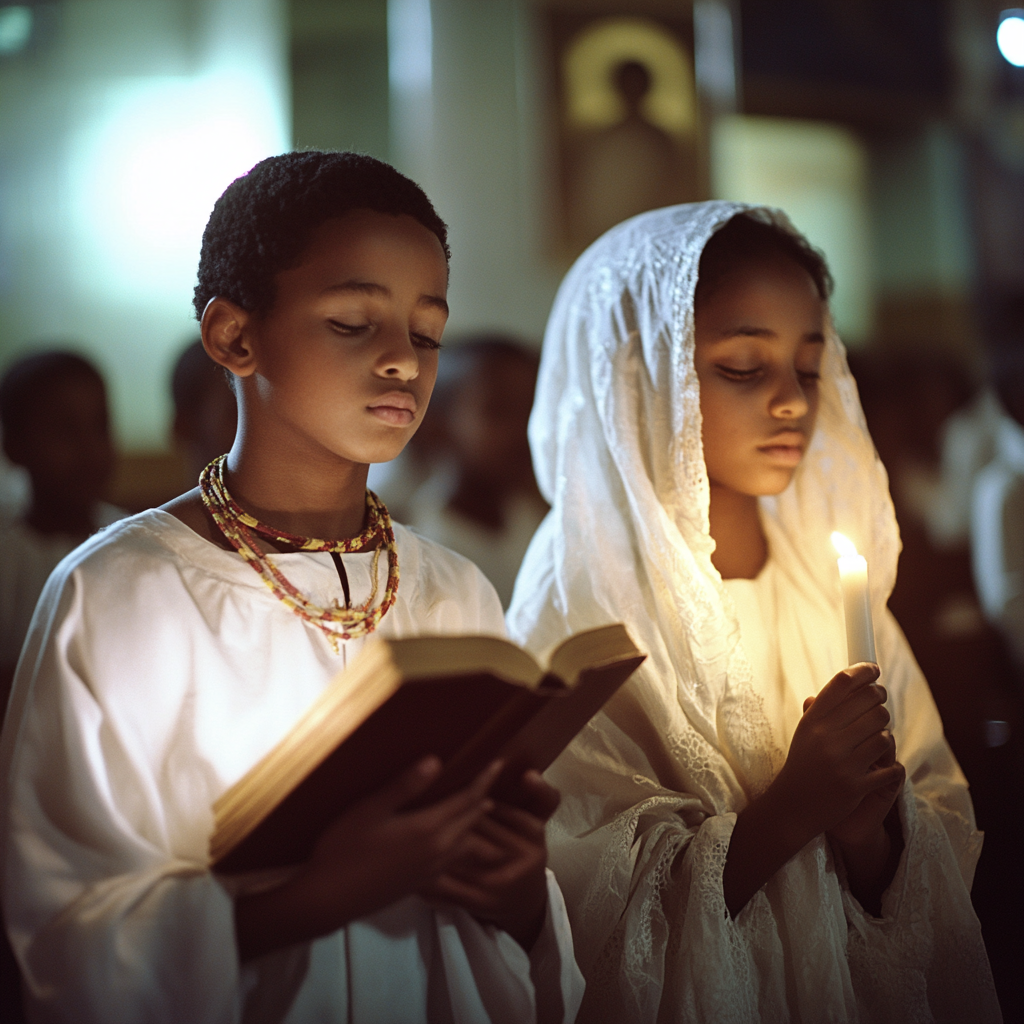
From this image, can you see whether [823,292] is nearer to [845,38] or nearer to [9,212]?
[9,212]

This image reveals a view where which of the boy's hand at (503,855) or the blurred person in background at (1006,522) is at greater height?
the blurred person in background at (1006,522)

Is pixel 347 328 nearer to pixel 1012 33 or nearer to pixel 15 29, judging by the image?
pixel 1012 33

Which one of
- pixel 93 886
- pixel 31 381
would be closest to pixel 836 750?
pixel 93 886

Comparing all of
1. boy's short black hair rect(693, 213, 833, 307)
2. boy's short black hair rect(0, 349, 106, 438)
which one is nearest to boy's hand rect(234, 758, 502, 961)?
boy's short black hair rect(693, 213, 833, 307)

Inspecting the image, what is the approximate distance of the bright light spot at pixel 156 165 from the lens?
Result: 4809mm

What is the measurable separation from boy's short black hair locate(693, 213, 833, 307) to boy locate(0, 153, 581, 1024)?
51 cm

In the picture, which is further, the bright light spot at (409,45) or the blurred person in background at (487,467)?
the bright light spot at (409,45)

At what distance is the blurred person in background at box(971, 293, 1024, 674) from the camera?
3061mm

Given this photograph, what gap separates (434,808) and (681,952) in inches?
23.5

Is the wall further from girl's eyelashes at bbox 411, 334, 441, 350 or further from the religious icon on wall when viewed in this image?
girl's eyelashes at bbox 411, 334, 441, 350

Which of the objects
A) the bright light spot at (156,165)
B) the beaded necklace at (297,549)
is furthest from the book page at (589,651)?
the bright light spot at (156,165)

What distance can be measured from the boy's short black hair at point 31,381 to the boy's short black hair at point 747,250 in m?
1.67

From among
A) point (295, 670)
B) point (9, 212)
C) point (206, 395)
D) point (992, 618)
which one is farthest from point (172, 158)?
point (295, 670)

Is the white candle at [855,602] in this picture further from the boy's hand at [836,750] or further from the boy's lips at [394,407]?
the boy's lips at [394,407]
